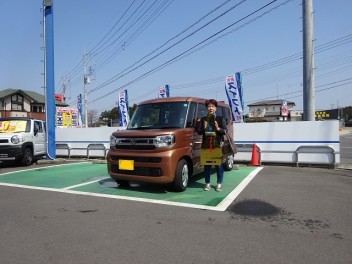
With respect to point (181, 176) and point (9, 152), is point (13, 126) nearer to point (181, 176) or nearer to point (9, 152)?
point (9, 152)

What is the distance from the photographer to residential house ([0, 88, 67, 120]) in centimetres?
4634

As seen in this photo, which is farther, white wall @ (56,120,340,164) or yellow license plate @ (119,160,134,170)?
white wall @ (56,120,340,164)

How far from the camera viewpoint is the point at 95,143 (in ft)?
50.7

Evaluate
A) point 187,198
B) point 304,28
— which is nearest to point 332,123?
point 304,28

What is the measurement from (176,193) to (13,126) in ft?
30.2

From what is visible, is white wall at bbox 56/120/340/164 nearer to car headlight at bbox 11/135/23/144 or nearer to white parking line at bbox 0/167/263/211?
white parking line at bbox 0/167/263/211

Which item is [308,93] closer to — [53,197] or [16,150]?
[53,197]

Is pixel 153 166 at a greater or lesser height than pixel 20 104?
lesser

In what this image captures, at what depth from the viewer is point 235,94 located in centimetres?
1619

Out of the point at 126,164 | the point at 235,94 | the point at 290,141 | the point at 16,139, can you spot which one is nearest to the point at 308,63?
the point at 290,141

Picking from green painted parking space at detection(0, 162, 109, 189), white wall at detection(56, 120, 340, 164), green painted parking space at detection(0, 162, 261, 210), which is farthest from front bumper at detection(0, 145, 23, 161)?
white wall at detection(56, 120, 340, 164)

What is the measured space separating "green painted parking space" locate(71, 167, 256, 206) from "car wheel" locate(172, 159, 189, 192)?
130 millimetres

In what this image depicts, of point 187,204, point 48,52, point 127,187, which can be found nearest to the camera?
point 187,204

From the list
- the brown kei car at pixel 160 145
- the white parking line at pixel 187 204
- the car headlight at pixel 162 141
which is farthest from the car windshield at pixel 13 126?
the car headlight at pixel 162 141
